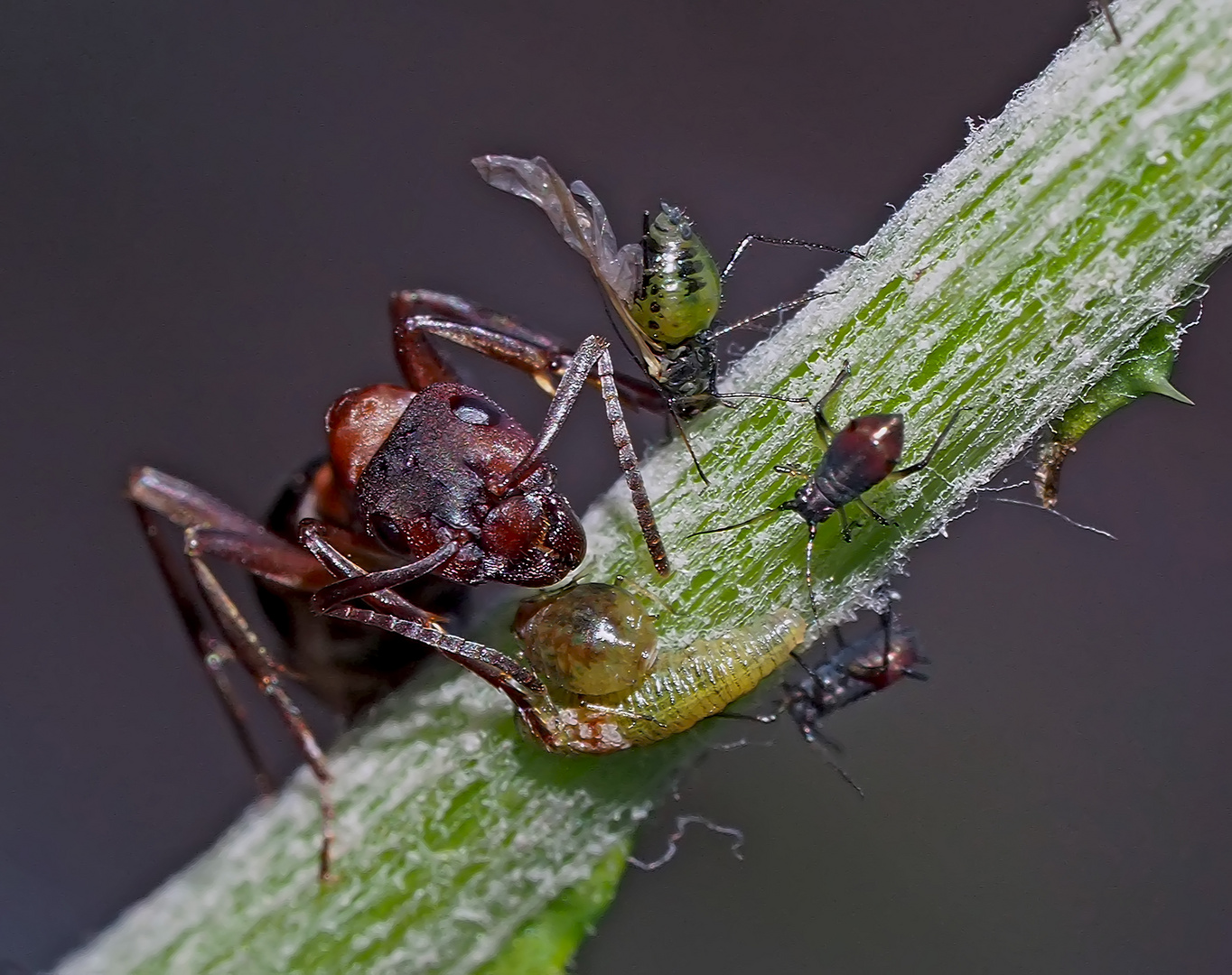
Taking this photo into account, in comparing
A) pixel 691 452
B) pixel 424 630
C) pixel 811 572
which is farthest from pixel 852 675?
pixel 424 630

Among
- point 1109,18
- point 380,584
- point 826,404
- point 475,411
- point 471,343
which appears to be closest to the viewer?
point 1109,18

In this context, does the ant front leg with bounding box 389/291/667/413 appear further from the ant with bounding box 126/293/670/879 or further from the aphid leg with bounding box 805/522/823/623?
the aphid leg with bounding box 805/522/823/623

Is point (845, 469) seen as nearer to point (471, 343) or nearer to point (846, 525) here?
point (846, 525)

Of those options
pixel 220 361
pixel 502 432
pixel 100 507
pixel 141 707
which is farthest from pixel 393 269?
pixel 502 432

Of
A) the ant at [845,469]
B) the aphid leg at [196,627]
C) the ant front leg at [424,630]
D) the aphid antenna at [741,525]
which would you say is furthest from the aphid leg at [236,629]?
the ant at [845,469]

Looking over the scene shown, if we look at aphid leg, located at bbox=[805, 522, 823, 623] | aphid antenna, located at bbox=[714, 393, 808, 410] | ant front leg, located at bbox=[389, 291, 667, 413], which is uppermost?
ant front leg, located at bbox=[389, 291, 667, 413]

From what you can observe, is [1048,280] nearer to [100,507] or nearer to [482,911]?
[482,911]

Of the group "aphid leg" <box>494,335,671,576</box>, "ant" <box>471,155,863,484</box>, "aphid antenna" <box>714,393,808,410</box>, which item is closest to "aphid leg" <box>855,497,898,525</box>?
"aphid antenna" <box>714,393,808,410</box>
